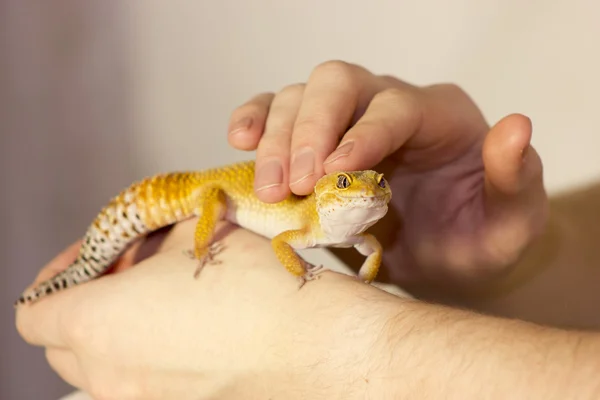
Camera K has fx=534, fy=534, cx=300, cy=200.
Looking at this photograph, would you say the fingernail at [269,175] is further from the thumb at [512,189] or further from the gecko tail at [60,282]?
the gecko tail at [60,282]

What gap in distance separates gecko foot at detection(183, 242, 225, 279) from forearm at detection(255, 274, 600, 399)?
0.26m

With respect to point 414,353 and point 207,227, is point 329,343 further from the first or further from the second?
point 207,227

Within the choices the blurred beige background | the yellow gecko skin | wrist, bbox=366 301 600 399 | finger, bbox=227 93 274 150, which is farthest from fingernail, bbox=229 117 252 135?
the blurred beige background

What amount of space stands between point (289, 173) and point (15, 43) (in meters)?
1.51

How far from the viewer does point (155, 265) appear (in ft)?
3.55

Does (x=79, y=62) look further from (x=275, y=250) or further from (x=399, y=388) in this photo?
(x=399, y=388)

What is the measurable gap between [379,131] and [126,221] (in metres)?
0.65

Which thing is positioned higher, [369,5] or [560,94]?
[369,5]

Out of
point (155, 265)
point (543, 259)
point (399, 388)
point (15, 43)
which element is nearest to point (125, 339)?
point (155, 265)

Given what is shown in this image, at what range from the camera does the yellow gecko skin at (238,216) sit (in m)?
0.85

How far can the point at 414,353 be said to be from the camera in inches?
25.4

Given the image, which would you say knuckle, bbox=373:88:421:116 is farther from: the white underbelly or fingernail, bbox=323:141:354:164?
the white underbelly

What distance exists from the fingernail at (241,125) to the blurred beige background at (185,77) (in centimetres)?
67

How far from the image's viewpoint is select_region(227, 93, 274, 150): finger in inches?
41.5
